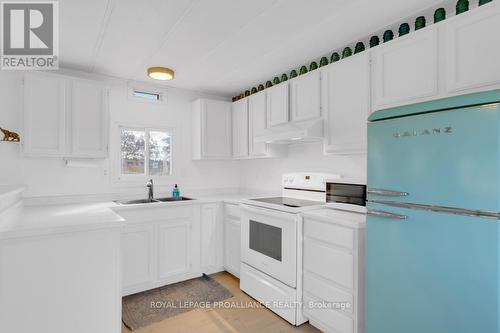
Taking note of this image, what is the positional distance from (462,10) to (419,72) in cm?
41

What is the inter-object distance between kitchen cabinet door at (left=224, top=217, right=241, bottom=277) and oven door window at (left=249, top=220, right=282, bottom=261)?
16.1 inches

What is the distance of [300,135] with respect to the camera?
2539mm

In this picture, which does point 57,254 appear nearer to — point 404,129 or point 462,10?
point 404,129

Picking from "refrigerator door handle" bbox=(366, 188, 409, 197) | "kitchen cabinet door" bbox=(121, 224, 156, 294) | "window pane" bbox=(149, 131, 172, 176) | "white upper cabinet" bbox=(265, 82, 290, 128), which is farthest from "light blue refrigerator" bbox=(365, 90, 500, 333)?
"window pane" bbox=(149, 131, 172, 176)

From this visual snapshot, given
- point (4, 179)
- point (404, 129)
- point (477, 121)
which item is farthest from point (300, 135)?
point (4, 179)

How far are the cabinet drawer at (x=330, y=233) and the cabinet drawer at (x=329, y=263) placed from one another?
59 millimetres

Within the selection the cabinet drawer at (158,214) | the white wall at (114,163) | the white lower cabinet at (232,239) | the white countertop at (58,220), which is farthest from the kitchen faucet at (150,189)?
the white lower cabinet at (232,239)

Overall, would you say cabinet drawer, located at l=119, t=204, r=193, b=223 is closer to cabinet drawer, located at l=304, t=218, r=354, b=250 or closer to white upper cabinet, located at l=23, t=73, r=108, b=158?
white upper cabinet, located at l=23, t=73, r=108, b=158

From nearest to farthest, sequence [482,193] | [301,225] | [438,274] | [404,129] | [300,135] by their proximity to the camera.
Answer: [482,193]
[438,274]
[404,129]
[301,225]
[300,135]

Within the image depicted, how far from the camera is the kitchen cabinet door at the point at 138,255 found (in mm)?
2812

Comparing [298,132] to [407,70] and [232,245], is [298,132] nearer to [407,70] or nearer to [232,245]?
Result: [407,70]

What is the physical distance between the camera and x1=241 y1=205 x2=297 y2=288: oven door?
2.38 metres
